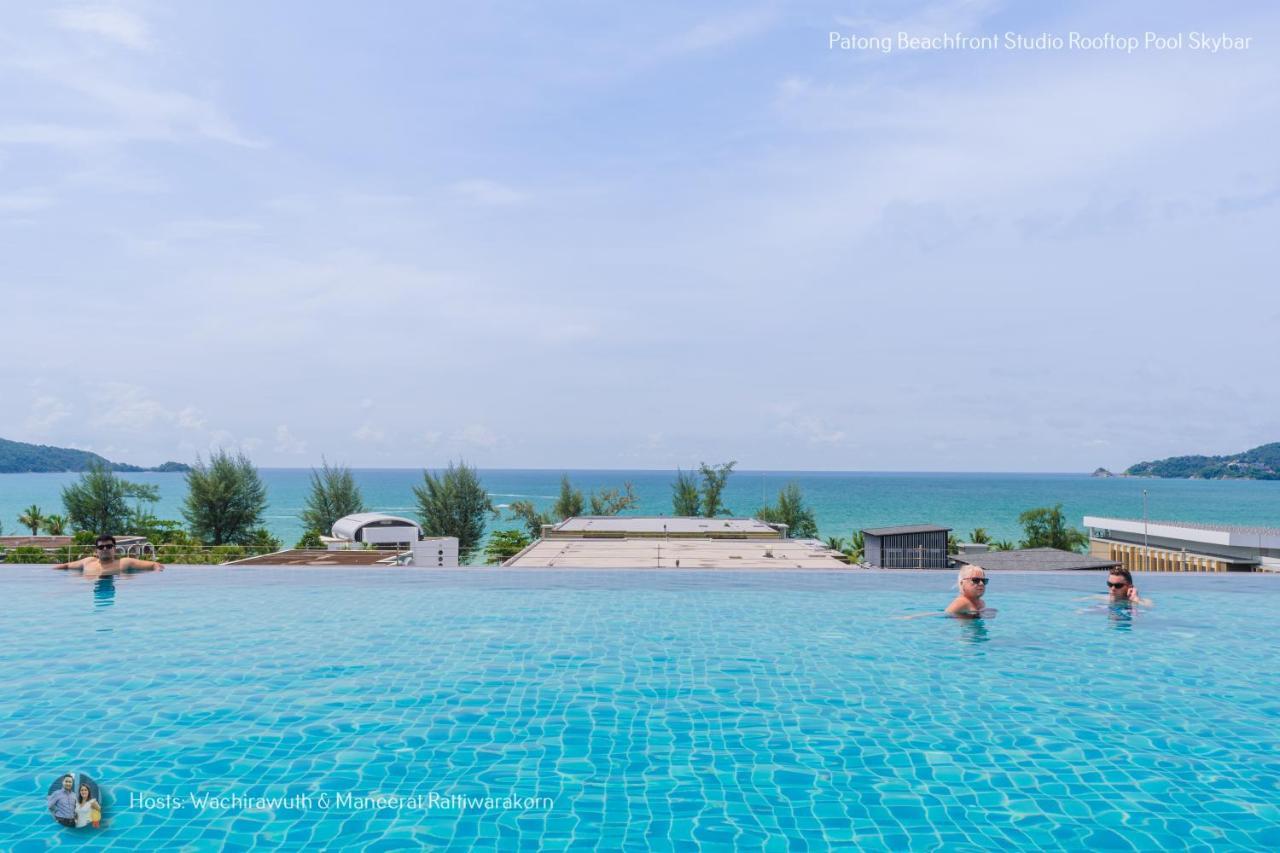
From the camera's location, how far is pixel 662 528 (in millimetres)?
31453

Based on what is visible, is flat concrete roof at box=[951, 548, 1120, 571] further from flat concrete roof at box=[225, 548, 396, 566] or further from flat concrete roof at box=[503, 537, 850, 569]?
flat concrete roof at box=[225, 548, 396, 566]

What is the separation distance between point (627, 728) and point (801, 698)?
1821 millimetres

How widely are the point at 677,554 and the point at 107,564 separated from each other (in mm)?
12865

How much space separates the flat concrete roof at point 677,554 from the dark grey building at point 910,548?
1.47 m

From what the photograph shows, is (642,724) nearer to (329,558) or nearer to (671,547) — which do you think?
(329,558)

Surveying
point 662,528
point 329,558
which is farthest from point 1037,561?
point 329,558

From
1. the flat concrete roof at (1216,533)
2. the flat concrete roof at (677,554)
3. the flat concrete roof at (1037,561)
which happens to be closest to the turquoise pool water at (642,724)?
the flat concrete roof at (1037,561)

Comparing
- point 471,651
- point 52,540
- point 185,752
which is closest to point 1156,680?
point 471,651

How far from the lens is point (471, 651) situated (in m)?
9.47

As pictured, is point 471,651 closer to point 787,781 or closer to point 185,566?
point 787,781

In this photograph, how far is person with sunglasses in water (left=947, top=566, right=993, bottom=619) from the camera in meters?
11.0

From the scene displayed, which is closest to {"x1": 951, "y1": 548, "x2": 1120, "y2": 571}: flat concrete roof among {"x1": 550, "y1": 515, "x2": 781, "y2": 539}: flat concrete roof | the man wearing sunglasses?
the man wearing sunglasses

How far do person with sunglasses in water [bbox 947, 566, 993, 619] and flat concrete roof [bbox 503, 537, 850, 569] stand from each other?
20.5 feet

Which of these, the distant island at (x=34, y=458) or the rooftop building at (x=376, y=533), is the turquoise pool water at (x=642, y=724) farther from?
the distant island at (x=34, y=458)
